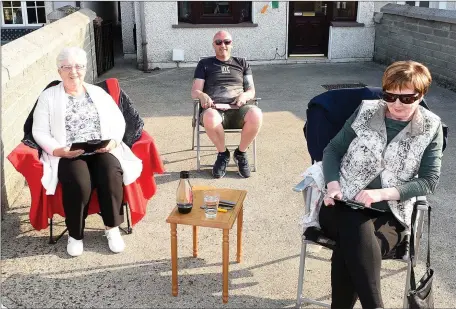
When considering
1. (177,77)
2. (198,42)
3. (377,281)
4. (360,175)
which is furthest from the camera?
(198,42)

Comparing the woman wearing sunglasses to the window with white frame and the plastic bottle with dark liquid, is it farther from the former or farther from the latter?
the window with white frame

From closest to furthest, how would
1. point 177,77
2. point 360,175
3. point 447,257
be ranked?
point 360,175 < point 447,257 < point 177,77

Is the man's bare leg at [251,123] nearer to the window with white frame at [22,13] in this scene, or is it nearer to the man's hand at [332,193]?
the man's hand at [332,193]

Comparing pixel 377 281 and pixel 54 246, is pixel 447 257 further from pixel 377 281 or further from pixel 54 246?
pixel 54 246

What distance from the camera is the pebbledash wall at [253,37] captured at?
1112 cm

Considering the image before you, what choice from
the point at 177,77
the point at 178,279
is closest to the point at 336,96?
the point at 178,279

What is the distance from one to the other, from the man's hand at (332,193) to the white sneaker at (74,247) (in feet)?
5.80

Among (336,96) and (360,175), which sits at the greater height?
(336,96)

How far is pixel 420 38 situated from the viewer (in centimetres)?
1020

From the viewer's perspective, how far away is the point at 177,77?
34.1 feet

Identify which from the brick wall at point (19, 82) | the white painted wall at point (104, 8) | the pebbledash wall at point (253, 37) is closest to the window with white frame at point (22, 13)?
the white painted wall at point (104, 8)

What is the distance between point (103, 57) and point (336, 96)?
818cm

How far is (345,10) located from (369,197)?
9861 millimetres

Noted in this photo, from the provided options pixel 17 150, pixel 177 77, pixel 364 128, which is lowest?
pixel 177 77
